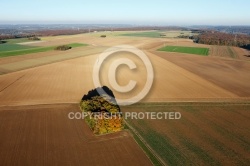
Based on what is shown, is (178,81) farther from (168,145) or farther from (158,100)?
(168,145)

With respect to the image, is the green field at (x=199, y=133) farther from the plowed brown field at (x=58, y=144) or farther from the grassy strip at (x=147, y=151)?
the plowed brown field at (x=58, y=144)

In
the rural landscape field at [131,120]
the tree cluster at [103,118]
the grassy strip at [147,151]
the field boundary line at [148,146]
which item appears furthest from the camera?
the tree cluster at [103,118]

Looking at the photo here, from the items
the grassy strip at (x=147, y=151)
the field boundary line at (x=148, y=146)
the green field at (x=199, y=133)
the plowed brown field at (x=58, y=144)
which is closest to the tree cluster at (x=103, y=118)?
the plowed brown field at (x=58, y=144)

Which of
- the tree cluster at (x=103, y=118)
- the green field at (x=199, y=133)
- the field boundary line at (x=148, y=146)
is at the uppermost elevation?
the tree cluster at (x=103, y=118)

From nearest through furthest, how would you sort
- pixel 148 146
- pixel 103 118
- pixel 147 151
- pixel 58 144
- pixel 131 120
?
pixel 147 151 → pixel 58 144 → pixel 148 146 → pixel 103 118 → pixel 131 120

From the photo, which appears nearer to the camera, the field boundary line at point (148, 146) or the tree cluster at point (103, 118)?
the field boundary line at point (148, 146)

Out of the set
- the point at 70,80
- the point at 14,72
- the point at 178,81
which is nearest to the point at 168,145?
the point at 178,81

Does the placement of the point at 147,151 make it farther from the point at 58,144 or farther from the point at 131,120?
the point at 58,144

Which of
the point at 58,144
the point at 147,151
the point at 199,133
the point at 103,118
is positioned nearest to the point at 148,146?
the point at 147,151

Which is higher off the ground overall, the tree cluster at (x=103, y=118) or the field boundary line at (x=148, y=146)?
the tree cluster at (x=103, y=118)

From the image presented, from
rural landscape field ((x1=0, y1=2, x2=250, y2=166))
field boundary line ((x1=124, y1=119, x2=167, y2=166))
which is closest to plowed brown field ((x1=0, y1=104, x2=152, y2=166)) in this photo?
rural landscape field ((x1=0, y1=2, x2=250, y2=166))
